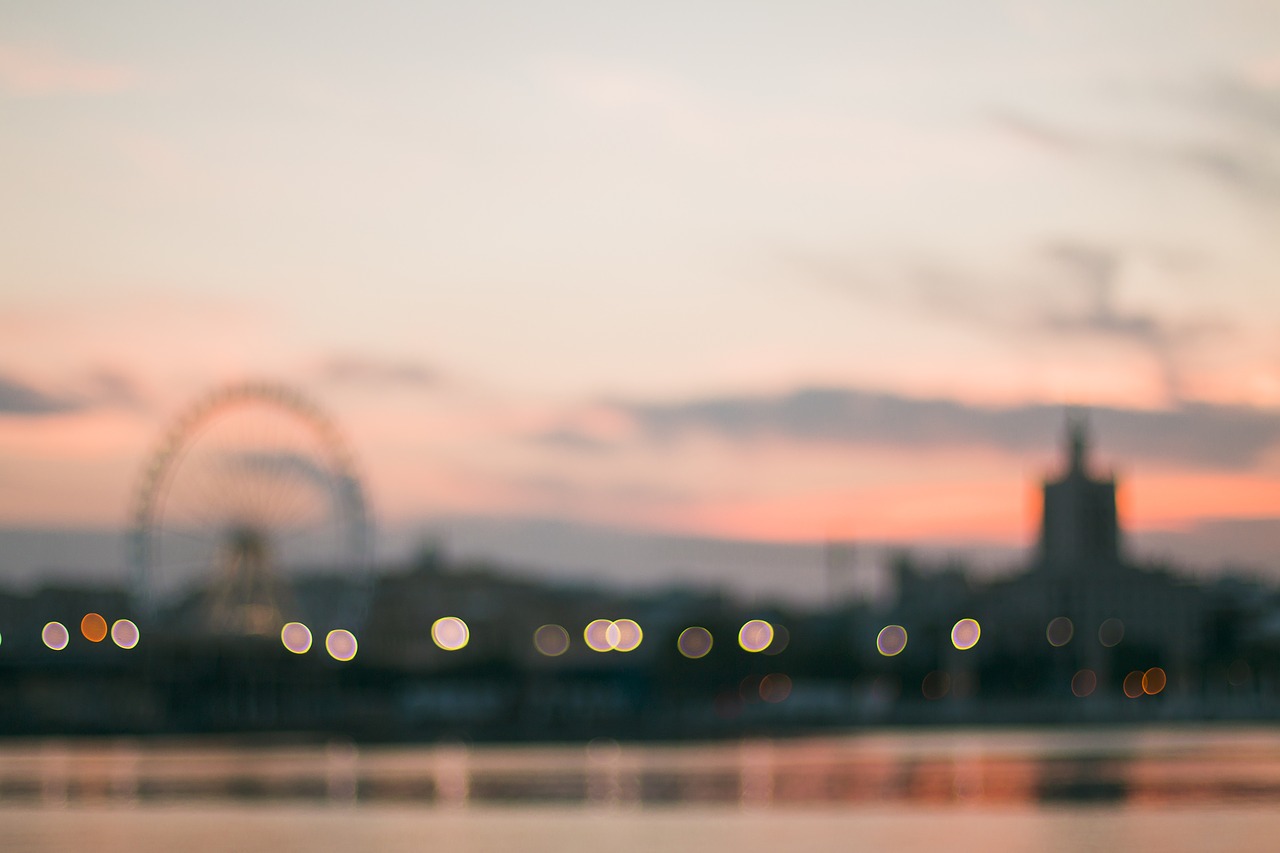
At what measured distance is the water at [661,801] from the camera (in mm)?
46469

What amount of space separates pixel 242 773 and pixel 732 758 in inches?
968

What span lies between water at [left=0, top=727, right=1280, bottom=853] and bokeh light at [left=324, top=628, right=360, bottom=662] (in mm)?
39363

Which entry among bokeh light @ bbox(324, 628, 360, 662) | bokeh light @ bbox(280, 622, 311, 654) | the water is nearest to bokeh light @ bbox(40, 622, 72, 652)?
bokeh light @ bbox(280, 622, 311, 654)

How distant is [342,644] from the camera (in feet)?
518

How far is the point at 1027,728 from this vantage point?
6230 inches

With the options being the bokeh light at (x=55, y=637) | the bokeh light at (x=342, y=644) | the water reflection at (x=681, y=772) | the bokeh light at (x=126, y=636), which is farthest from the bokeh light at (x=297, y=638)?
the water reflection at (x=681, y=772)

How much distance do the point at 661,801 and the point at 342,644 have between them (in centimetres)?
10003

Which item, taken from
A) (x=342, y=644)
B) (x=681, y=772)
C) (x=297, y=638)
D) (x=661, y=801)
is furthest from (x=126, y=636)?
(x=661, y=801)

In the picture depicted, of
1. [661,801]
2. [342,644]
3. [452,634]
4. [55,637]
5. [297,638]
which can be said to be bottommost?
[661,801]

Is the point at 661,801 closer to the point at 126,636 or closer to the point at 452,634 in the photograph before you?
Result: the point at 126,636

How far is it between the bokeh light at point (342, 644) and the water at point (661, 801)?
129 feet

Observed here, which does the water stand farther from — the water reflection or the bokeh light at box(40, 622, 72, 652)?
the bokeh light at box(40, 622, 72, 652)

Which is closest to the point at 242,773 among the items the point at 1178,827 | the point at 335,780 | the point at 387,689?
the point at 335,780

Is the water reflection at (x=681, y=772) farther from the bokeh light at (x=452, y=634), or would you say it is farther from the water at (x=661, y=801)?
the bokeh light at (x=452, y=634)
